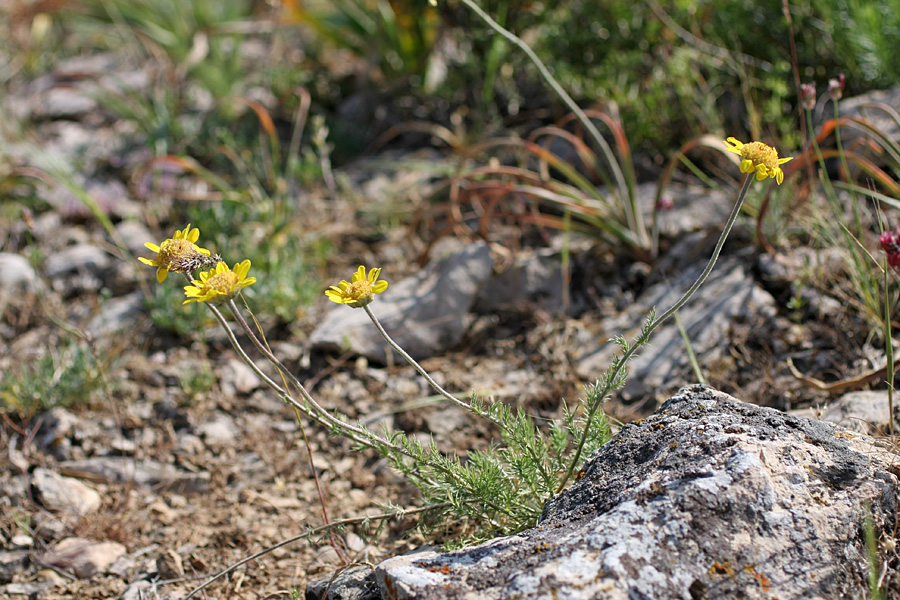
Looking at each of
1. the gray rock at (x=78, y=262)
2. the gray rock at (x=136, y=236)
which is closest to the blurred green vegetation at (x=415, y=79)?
the gray rock at (x=136, y=236)

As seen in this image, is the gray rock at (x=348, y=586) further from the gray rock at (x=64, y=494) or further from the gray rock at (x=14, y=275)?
the gray rock at (x=14, y=275)

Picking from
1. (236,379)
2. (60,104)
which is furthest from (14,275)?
(60,104)

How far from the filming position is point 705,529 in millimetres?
1326

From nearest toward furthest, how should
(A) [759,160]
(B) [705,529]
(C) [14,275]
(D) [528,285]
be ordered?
(B) [705,529] < (A) [759,160] < (D) [528,285] < (C) [14,275]

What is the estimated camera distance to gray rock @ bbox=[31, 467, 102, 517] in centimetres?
232

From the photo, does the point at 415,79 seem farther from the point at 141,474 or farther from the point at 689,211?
the point at 141,474

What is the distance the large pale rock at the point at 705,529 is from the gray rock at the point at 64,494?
1366 millimetres

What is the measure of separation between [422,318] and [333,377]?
436 mm

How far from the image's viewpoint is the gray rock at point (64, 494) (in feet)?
7.61

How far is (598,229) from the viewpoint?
3.10 meters

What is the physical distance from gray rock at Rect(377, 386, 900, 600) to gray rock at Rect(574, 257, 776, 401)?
0.90 metres

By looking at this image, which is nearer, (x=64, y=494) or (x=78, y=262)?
(x=64, y=494)

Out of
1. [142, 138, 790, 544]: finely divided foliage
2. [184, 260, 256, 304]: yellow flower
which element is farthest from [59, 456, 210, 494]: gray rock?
[184, 260, 256, 304]: yellow flower

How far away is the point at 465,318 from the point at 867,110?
6.55 ft
